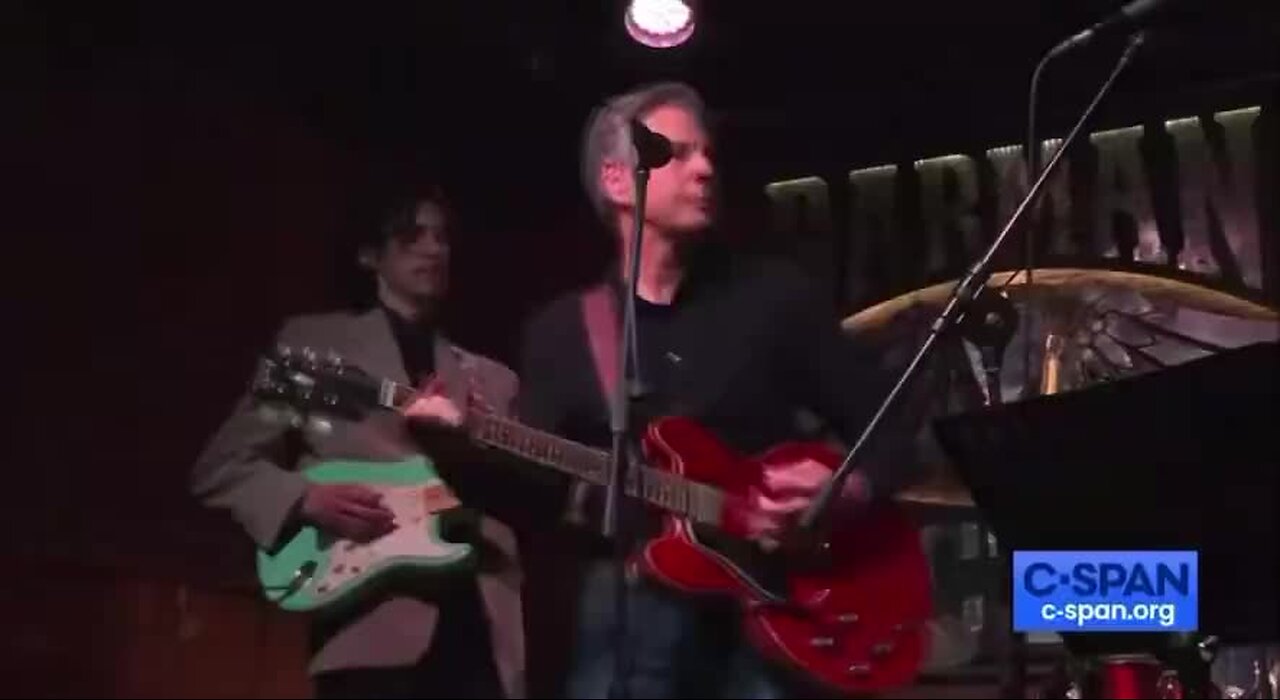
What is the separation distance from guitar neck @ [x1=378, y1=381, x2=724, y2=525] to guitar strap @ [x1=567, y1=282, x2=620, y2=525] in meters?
0.03

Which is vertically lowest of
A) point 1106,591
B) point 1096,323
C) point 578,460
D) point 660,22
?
point 1106,591

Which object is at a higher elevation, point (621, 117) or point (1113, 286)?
point (621, 117)

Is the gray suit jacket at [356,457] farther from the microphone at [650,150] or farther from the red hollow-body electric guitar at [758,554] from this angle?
the microphone at [650,150]

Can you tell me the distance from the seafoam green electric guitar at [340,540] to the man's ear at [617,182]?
377 millimetres

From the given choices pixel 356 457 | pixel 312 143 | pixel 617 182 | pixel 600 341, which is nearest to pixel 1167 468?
pixel 600 341

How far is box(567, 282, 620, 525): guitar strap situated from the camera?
1756 mm

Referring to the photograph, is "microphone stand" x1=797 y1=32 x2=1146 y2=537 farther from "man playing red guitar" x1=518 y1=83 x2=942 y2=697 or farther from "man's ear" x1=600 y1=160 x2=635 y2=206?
"man's ear" x1=600 y1=160 x2=635 y2=206

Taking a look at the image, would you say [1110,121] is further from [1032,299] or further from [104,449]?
[104,449]

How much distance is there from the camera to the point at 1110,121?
1868 mm

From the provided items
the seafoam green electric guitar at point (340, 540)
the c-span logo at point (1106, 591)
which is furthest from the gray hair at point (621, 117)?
the c-span logo at point (1106, 591)

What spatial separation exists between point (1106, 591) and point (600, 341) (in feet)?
1.98

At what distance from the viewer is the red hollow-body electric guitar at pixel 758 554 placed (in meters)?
1.70

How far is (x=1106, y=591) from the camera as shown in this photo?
158 centimetres

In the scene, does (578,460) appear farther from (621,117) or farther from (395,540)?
(621,117)
